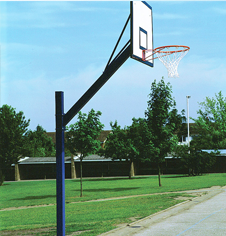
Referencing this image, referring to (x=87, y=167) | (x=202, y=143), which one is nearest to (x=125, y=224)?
(x=87, y=167)

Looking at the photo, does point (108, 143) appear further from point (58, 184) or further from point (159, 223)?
point (58, 184)

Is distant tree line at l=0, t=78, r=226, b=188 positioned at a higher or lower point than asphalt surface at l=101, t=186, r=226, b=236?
higher

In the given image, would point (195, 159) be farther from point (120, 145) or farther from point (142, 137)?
point (142, 137)

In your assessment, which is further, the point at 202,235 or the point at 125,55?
the point at 202,235

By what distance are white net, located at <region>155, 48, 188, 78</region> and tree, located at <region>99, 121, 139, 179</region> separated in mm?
33595

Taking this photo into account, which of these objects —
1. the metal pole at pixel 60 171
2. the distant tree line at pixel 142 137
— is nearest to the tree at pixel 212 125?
the distant tree line at pixel 142 137

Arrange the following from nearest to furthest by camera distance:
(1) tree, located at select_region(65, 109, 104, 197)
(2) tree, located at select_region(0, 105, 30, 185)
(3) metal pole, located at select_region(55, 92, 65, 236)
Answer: (3) metal pole, located at select_region(55, 92, 65, 236) → (1) tree, located at select_region(65, 109, 104, 197) → (2) tree, located at select_region(0, 105, 30, 185)

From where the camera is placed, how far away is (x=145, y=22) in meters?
10.4

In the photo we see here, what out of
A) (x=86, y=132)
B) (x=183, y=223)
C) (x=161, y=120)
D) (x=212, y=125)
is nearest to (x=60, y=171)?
(x=183, y=223)

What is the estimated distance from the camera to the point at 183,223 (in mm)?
12250

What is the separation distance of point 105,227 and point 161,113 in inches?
664

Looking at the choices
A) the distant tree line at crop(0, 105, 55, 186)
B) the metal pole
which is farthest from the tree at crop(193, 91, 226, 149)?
the metal pole

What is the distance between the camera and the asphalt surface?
1082 centimetres

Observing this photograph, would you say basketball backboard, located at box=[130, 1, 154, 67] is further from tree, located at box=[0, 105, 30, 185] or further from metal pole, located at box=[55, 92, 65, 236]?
tree, located at box=[0, 105, 30, 185]
